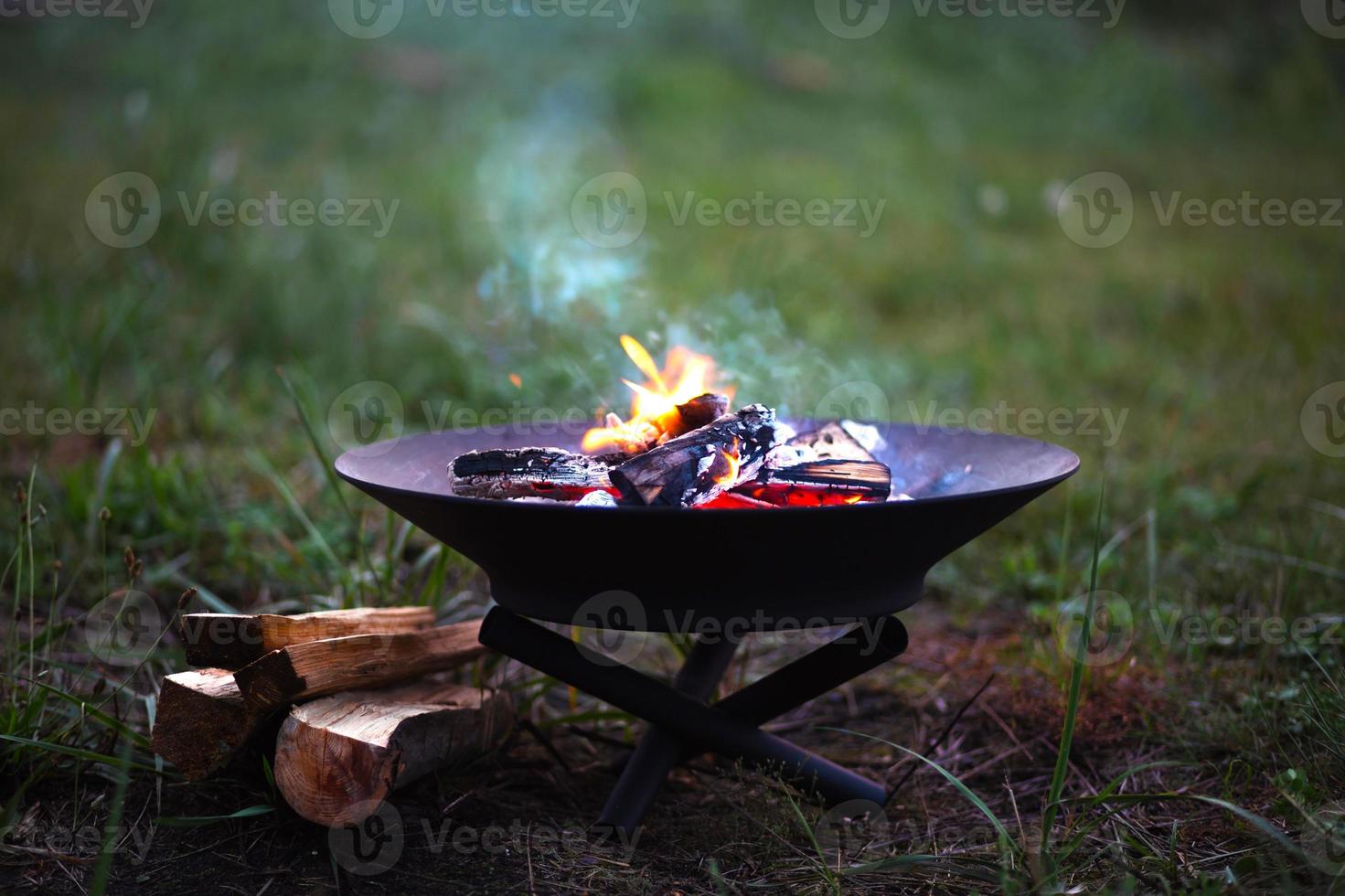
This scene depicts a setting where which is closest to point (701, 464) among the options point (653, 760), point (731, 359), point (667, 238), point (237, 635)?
point (653, 760)

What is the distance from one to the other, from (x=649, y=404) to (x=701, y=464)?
17.6 inches

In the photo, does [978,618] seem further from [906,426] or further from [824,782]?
[824,782]

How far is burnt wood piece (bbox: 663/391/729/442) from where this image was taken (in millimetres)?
1984

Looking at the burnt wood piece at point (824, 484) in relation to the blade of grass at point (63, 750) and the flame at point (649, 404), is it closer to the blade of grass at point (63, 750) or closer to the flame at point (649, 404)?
the flame at point (649, 404)

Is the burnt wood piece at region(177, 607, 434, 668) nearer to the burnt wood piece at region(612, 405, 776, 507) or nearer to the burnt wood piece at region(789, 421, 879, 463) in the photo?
the burnt wood piece at region(612, 405, 776, 507)

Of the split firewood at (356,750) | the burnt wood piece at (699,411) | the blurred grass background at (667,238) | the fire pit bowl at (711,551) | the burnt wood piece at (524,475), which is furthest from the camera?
the blurred grass background at (667,238)

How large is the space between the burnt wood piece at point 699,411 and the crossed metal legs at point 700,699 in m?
0.44

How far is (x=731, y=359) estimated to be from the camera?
3.68 meters

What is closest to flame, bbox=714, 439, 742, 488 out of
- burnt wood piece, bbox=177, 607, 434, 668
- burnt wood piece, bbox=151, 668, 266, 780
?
burnt wood piece, bbox=177, 607, 434, 668

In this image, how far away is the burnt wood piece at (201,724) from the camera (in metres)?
1.71

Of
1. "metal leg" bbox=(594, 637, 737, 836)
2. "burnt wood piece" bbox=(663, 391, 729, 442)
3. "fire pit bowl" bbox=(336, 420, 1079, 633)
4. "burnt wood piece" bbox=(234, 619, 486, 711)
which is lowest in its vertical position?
"metal leg" bbox=(594, 637, 737, 836)

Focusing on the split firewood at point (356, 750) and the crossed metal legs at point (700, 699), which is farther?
the crossed metal legs at point (700, 699)

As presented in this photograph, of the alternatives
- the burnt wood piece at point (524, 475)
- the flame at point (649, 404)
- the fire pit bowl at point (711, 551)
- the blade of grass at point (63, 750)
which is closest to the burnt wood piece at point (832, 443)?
the flame at point (649, 404)

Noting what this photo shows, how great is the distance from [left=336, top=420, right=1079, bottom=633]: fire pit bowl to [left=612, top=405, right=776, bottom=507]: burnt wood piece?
17 cm
